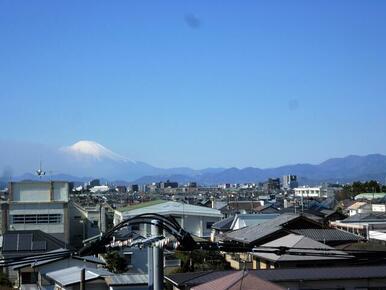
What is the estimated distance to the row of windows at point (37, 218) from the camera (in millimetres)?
31422

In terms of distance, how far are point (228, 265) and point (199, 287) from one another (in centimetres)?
884

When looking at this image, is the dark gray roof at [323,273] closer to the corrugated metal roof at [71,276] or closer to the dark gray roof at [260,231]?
the corrugated metal roof at [71,276]

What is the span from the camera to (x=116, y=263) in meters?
19.7

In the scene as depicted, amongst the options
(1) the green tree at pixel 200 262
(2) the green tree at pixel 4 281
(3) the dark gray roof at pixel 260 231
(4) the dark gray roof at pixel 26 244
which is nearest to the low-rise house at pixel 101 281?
(2) the green tree at pixel 4 281

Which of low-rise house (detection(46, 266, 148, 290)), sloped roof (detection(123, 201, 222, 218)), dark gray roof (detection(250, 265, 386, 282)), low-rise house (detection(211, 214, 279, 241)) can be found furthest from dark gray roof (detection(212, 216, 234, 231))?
low-rise house (detection(46, 266, 148, 290))

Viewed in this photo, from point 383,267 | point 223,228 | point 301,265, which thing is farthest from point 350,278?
point 223,228

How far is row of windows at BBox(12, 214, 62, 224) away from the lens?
31.4 metres

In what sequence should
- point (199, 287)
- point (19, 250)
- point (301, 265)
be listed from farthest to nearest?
point (19, 250)
point (301, 265)
point (199, 287)

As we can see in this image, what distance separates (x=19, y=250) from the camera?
2359 cm

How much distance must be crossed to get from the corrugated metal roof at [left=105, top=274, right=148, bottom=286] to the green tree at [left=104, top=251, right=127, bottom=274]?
5.31 m

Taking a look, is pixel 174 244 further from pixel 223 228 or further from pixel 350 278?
pixel 223 228

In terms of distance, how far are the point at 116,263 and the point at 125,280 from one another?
633 centimetres

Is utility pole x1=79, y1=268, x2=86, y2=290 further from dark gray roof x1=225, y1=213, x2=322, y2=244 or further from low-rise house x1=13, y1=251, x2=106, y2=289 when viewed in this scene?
dark gray roof x1=225, y1=213, x2=322, y2=244

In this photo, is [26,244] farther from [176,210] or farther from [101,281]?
[176,210]
